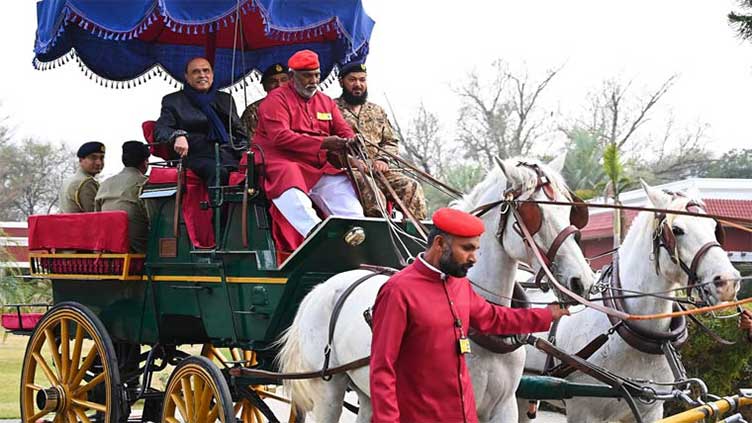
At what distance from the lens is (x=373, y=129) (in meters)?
7.39

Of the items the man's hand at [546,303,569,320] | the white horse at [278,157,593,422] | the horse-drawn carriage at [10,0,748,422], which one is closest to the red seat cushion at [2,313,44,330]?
the horse-drawn carriage at [10,0,748,422]

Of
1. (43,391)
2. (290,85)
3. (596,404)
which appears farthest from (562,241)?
(43,391)

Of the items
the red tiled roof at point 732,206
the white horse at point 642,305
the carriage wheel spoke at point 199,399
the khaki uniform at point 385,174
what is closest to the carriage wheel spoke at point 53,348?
the carriage wheel spoke at point 199,399

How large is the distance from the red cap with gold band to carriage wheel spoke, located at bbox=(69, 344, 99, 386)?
13.1 ft

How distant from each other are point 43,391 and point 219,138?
7.57 ft

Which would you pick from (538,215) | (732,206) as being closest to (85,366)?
(538,215)

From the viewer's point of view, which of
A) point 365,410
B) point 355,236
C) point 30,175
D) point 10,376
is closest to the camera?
point 365,410

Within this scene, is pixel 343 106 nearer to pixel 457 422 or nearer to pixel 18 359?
pixel 457 422

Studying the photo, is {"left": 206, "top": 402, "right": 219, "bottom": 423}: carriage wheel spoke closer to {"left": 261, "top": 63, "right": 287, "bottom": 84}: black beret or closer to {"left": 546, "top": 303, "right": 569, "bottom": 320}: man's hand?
{"left": 546, "top": 303, "right": 569, "bottom": 320}: man's hand

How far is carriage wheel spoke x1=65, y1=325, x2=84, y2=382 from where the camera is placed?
25.3 ft

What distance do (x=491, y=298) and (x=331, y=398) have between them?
1.14m

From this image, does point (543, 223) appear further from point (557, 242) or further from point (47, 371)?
point (47, 371)

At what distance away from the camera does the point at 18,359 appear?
2044 centimetres

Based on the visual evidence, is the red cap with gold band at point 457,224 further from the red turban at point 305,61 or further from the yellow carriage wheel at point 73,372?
the yellow carriage wheel at point 73,372
